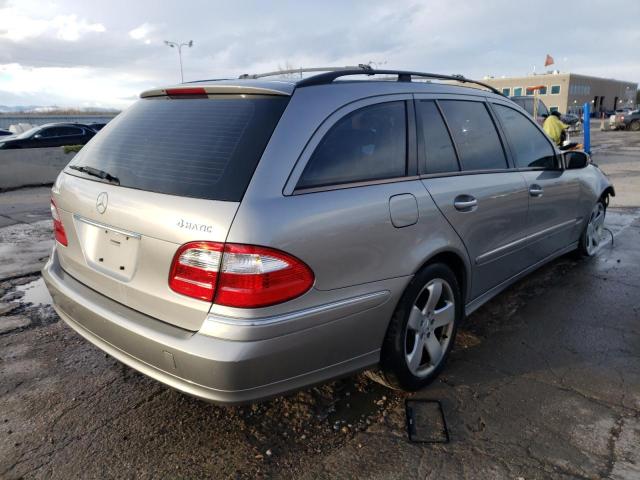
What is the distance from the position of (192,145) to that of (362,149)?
0.83 m

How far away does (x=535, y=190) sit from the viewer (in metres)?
3.78

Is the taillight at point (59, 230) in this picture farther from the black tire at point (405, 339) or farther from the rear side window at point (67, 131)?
the rear side window at point (67, 131)

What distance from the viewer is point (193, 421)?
2.57m

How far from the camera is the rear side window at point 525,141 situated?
3.74 meters

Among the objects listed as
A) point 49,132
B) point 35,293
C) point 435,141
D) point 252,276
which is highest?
point 49,132

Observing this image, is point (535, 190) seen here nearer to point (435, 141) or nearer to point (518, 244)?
point (518, 244)

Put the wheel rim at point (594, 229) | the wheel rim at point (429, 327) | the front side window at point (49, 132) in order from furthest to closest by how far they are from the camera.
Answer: the front side window at point (49, 132) → the wheel rim at point (594, 229) → the wheel rim at point (429, 327)

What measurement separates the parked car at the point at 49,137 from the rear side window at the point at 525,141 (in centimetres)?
1556

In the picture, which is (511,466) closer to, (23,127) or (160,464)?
(160,464)

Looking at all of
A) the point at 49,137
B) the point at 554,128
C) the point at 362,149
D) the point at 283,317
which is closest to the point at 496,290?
the point at 362,149

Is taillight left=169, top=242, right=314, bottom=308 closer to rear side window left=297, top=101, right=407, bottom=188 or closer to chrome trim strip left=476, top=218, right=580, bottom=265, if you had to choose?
rear side window left=297, top=101, right=407, bottom=188

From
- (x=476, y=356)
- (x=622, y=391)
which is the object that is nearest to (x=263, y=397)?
(x=476, y=356)

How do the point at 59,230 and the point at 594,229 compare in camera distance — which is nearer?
the point at 59,230

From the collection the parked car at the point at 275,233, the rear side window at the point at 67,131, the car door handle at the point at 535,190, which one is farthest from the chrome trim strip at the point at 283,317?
the rear side window at the point at 67,131
